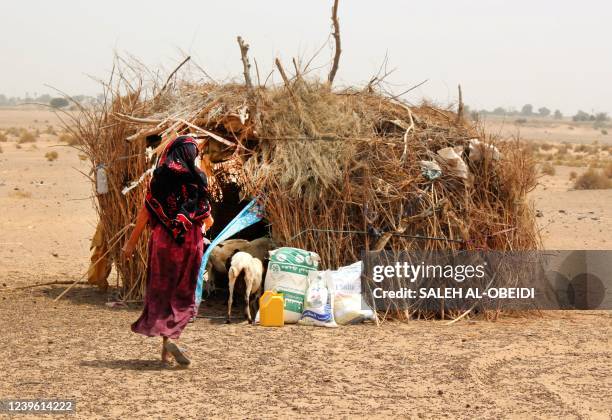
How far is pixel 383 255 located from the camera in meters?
8.89

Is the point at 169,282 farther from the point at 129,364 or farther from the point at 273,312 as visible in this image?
the point at 273,312

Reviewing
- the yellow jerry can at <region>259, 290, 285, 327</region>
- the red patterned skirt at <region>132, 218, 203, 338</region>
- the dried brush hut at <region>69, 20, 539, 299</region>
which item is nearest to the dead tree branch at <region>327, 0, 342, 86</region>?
the dried brush hut at <region>69, 20, 539, 299</region>

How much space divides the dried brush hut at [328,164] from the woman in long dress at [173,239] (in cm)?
224

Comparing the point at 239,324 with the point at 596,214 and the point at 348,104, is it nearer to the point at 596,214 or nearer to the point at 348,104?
the point at 348,104

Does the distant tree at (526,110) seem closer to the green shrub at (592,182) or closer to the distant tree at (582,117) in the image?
the distant tree at (582,117)

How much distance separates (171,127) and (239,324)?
2047 millimetres

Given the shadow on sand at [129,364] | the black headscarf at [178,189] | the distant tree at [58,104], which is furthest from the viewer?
the distant tree at [58,104]

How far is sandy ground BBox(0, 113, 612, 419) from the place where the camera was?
5.96 metres

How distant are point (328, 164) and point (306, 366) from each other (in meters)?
2.52

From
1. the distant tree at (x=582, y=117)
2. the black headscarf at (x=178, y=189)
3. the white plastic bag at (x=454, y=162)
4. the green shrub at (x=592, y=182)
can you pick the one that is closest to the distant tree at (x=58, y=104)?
the black headscarf at (x=178, y=189)

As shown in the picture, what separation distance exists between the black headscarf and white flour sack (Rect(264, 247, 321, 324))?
193 cm

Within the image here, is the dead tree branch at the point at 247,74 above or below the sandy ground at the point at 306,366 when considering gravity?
above

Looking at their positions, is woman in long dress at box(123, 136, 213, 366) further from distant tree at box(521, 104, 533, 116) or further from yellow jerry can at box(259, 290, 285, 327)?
distant tree at box(521, 104, 533, 116)

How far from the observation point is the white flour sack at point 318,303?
330 inches
